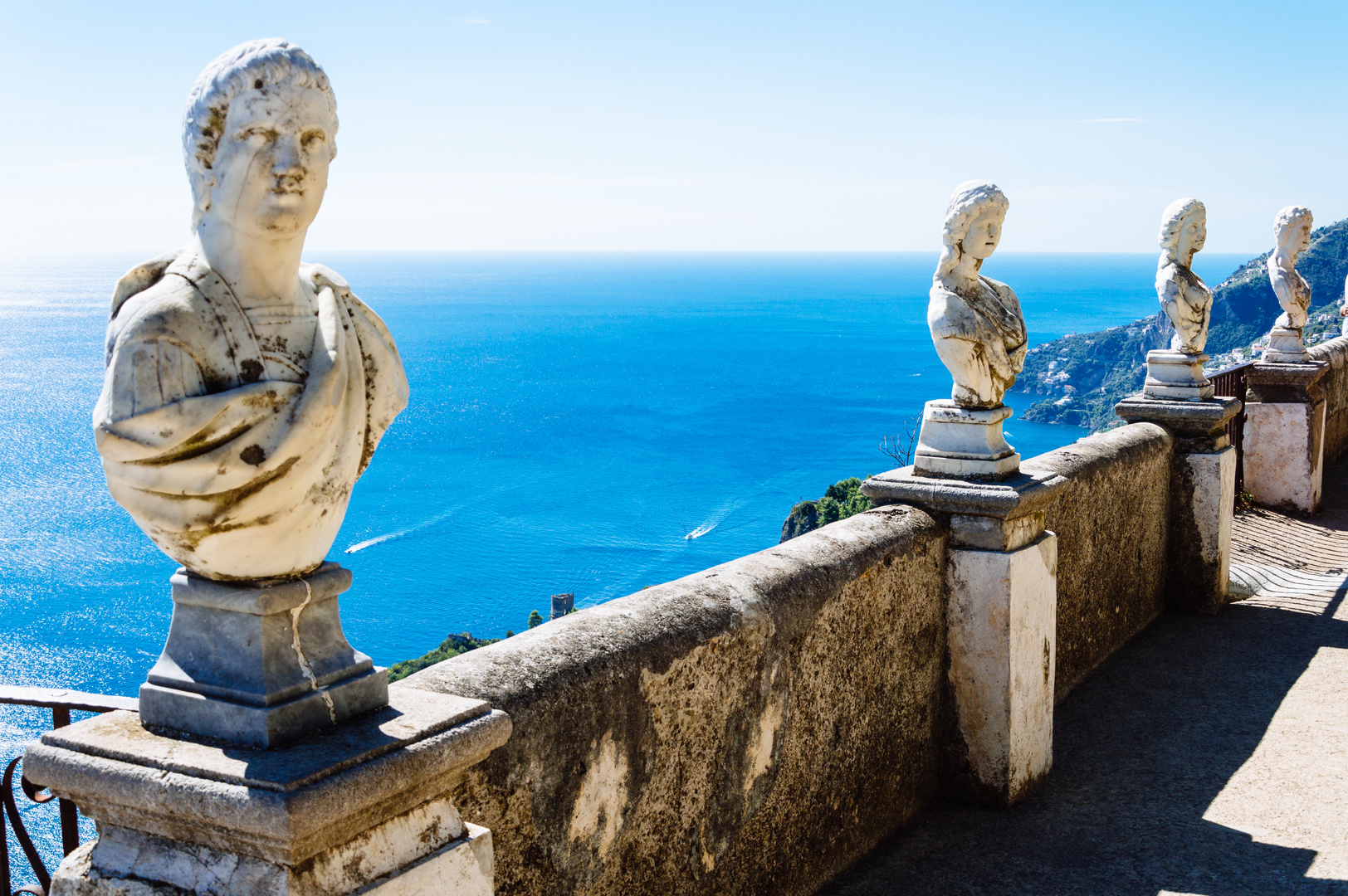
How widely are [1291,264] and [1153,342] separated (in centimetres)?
3614

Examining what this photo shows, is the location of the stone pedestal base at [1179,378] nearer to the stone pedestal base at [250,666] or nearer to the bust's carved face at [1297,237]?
the bust's carved face at [1297,237]

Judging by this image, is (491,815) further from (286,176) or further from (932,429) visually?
(932,429)

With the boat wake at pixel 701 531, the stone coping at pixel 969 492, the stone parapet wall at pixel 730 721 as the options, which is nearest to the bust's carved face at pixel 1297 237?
the stone coping at pixel 969 492

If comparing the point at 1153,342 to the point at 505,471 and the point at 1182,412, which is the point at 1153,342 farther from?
the point at 1182,412

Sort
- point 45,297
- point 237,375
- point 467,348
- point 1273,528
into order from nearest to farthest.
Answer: point 237,375, point 1273,528, point 467,348, point 45,297

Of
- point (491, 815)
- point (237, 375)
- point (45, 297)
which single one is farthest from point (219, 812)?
point (45, 297)

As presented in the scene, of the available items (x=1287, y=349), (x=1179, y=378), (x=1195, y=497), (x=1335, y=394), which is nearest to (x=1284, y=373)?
(x=1287, y=349)

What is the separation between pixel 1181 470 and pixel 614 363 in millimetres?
97996

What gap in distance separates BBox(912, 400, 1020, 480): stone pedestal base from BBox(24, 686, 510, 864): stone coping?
9.84ft

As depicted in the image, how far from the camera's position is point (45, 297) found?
125562mm

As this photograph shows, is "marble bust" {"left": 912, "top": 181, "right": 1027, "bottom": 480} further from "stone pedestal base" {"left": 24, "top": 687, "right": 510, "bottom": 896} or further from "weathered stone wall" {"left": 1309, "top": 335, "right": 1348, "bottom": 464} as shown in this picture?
"weathered stone wall" {"left": 1309, "top": 335, "right": 1348, "bottom": 464}

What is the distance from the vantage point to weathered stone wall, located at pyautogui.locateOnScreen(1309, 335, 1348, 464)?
10.6 m

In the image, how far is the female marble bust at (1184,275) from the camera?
681 centimetres

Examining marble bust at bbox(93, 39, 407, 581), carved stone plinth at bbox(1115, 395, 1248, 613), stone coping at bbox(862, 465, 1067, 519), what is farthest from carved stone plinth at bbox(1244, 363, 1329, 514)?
marble bust at bbox(93, 39, 407, 581)
